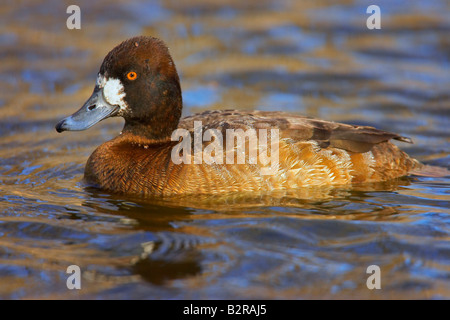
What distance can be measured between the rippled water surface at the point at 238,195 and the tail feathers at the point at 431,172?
85 millimetres

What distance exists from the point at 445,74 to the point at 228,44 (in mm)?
3355

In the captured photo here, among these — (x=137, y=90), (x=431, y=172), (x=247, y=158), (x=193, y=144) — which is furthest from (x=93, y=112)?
(x=431, y=172)

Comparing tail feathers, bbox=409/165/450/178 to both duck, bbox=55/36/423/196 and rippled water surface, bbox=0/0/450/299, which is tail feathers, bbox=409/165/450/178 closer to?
rippled water surface, bbox=0/0/450/299

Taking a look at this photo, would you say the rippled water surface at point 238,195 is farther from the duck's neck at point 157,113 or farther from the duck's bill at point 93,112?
the duck's neck at point 157,113

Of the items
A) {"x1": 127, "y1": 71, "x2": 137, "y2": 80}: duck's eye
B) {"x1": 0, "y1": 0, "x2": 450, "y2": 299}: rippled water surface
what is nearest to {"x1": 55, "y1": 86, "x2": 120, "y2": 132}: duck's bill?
{"x1": 127, "y1": 71, "x2": 137, "y2": 80}: duck's eye

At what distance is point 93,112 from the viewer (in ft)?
21.1

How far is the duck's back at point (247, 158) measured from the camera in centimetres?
614

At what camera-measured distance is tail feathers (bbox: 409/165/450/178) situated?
6.88 m

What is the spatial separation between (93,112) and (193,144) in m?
1.01

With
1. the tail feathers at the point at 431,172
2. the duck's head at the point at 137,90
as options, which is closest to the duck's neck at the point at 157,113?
the duck's head at the point at 137,90

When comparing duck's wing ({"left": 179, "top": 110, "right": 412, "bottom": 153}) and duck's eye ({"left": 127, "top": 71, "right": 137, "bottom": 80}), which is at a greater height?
duck's eye ({"left": 127, "top": 71, "right": 137, "bottom": 80})

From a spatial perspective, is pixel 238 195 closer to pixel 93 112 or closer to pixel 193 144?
pixel 193 144

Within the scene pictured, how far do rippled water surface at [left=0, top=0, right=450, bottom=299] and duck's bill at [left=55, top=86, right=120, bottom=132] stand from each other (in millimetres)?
614
